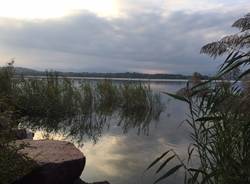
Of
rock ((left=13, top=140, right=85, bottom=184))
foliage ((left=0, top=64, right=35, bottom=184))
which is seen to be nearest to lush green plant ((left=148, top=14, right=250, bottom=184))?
foliage ((left=0, top=64, right=35, bottom=184))

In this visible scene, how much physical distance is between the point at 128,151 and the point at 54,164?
4195 mm

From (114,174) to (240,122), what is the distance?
4249 millimetres

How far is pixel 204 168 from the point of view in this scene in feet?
13.9

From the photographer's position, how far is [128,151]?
1013 centimetres

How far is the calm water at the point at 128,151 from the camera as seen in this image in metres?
7.66

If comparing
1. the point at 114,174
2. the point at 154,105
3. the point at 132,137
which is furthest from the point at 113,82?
the point at 114,174

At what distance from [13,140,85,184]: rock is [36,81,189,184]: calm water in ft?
3.46

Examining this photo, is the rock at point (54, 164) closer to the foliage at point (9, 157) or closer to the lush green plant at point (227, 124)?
the foliage at point (9, 157)

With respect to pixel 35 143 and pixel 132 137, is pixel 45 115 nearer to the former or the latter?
pixel 132 137

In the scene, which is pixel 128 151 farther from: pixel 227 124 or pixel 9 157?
pixel 227 124

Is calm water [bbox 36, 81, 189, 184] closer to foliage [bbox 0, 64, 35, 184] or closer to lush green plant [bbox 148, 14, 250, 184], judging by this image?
lush green plant [bbox 148, 14, 250, 184]

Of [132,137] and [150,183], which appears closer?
[150,183]

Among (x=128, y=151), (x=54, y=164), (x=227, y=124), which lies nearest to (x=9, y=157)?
(x=54, y=164)

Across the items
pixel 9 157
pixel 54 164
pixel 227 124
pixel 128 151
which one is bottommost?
pixel 128 151
